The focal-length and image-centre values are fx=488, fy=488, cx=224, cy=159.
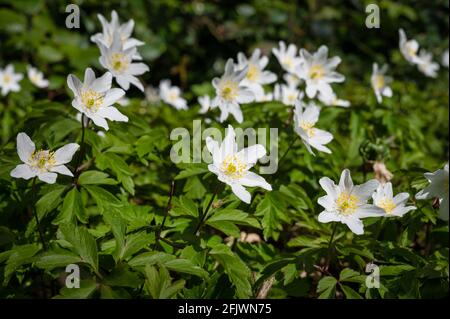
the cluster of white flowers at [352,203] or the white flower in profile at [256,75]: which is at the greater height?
the white flower in profile at [256,75]

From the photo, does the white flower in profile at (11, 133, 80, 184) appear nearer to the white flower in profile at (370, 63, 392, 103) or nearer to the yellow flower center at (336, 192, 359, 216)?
the yellow flower center at (336, 192, 359, 216)

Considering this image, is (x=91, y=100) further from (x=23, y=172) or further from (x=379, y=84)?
(x=379, y=84)

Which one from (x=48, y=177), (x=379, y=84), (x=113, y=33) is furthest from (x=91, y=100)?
(x=379, y=84)

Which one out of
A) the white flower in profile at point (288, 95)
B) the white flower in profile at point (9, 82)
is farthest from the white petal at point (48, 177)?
the white flower in profile at point (9, 82)

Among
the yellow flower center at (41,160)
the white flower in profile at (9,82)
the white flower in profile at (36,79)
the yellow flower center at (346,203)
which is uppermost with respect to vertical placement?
the white flower in profile at (36,79)

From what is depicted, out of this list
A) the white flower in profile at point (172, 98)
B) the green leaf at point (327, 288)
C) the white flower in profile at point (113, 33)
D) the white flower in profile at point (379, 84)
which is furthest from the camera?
the white flower in profile at point (172, 98)

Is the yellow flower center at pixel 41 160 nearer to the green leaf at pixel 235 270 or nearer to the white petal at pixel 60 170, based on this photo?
the white petal at pixel 60 170
